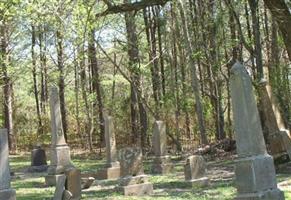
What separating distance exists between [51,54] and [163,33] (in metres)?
7.43

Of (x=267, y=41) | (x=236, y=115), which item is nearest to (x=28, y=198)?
(x=236, y=115)

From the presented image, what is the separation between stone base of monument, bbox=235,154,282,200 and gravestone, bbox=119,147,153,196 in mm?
5875

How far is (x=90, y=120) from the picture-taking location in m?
30.8

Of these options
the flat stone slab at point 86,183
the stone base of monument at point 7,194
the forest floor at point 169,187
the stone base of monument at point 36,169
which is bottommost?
the forest floor at point 169,187

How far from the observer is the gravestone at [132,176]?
12734 mm

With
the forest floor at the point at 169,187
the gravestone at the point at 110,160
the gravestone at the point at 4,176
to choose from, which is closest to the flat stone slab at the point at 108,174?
the gravestone at the point at 110,160

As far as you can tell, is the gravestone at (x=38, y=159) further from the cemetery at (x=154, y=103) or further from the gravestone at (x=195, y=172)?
the gravestone at (x=195, y=172)

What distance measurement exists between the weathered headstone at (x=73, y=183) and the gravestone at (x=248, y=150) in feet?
17.0

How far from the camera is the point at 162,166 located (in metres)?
17.5

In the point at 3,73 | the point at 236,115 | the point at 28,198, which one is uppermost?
the point at 3,73

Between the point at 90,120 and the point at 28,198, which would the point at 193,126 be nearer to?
the point at 90,120

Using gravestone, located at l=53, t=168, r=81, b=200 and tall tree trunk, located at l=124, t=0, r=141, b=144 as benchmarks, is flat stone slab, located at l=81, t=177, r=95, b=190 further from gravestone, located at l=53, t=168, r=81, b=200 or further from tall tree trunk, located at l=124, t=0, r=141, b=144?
tall tree trunk, located at l=124, t=0, r=141, b=144

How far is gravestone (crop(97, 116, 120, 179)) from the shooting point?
1678cm

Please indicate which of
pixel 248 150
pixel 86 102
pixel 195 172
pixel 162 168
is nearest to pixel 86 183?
pixel 195 172
